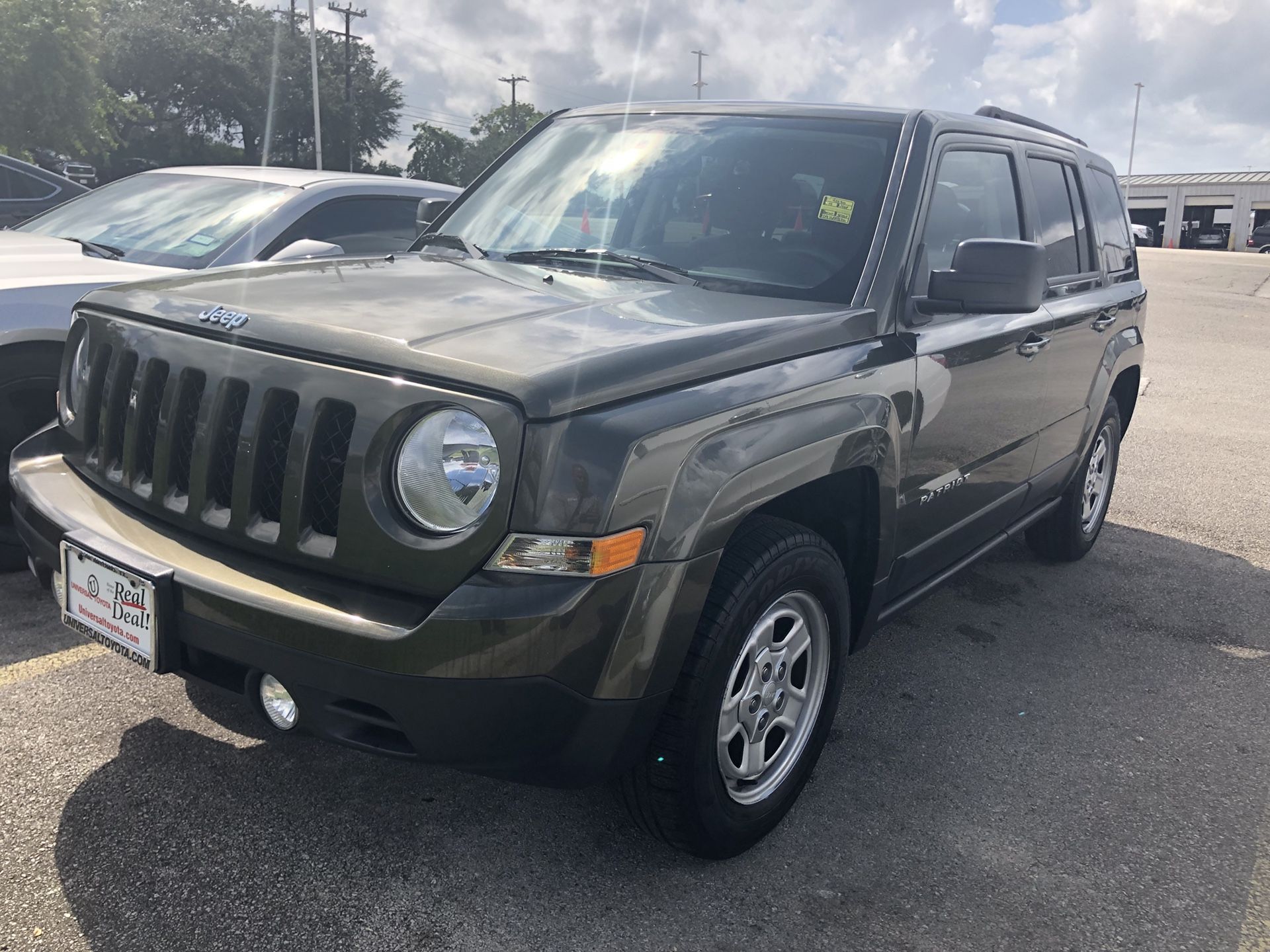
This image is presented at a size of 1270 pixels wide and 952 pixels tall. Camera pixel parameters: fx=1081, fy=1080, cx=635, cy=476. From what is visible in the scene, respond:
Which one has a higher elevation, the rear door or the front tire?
the rear door

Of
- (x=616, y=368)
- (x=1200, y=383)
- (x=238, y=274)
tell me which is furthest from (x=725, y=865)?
(x=1200, y=383)

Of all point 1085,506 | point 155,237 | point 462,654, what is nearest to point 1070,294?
point 1085,506

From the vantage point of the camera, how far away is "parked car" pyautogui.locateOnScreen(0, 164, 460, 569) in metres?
3.89

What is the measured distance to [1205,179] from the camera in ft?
247

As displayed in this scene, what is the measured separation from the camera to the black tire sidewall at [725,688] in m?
2.36

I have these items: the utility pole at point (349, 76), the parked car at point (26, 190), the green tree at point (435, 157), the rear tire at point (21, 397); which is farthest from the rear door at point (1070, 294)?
the green tree at point (435, 157)

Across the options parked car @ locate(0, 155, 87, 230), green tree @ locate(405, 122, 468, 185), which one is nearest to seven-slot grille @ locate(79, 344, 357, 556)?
parked car @ locate(0, 155, 87, 230)

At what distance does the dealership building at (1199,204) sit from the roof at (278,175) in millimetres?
75236

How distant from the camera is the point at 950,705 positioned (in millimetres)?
3598

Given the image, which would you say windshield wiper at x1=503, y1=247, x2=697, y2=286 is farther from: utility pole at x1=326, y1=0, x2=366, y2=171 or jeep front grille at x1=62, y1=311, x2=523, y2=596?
utility pole at x1=326, y1=0, x2=366, y2=171

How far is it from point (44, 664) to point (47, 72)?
1247 inches

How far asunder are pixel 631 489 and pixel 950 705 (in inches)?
78.5

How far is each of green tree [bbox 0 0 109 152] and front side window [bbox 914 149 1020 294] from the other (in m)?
31.9

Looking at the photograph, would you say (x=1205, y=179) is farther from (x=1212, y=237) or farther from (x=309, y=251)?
(x=309, y=251)
